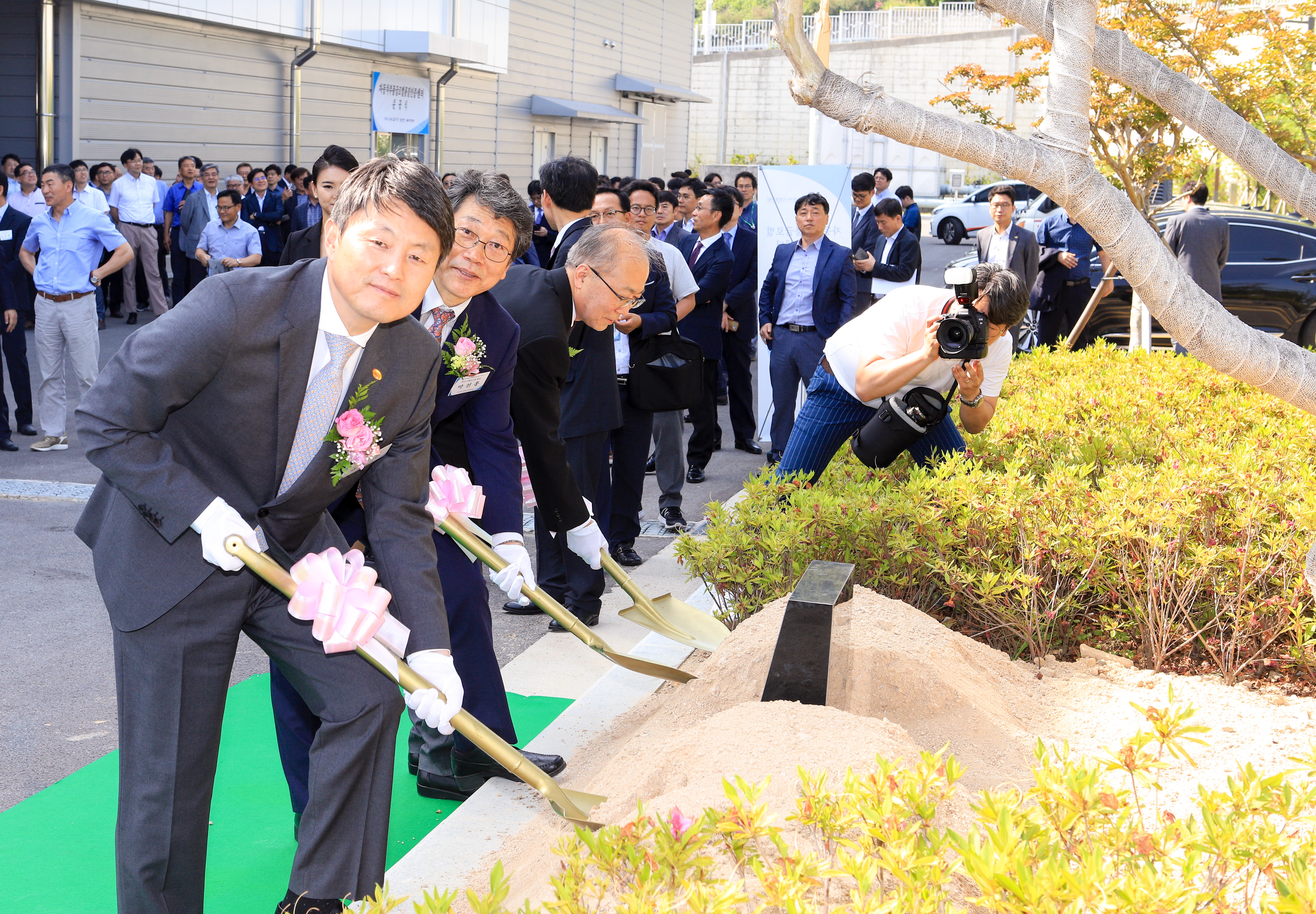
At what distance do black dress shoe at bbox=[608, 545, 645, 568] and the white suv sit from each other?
27180 millimetres

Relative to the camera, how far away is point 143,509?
→ 2387 millimetres

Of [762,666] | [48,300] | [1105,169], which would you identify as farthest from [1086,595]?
[1105,169]

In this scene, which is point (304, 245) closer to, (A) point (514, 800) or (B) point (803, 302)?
(B) point (803, 302)

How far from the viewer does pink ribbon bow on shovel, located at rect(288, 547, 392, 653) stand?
244cm

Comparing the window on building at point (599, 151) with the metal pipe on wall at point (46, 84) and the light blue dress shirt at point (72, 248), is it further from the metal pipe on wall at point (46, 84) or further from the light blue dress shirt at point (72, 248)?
the light blue dress shirt at point (72, 248)

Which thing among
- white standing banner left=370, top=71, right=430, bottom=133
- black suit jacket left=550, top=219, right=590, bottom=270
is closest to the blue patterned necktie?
black suit jacket left=550, top=219, right=590, bottom=270

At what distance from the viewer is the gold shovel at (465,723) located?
7.93ft

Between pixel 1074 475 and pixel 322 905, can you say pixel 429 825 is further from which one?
pixel 1074 475

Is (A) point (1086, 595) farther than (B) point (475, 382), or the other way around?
(A) point (1086, 595)

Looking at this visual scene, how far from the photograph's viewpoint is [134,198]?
13.8 meters

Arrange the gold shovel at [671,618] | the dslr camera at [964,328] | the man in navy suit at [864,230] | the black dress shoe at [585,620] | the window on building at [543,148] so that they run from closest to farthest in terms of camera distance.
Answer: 1. the gold shovel at [671,618]
2. the dslr camera at [964,328]
3. the black dress shoe at [585,620]
4. the man in navy suit at [864,230]
5. the window on building at [543,148]

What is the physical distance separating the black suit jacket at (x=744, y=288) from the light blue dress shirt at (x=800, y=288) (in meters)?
1.01

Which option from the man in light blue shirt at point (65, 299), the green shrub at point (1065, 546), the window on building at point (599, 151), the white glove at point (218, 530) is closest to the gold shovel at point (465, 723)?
the white glove at point (218, 530)

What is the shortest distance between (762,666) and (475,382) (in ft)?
4.18
